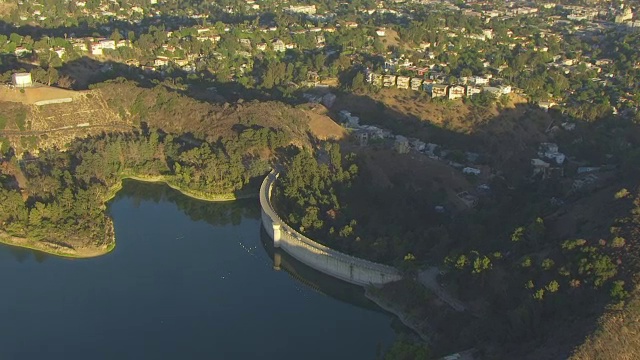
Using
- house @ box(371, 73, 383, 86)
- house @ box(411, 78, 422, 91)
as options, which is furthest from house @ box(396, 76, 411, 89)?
house @ box(371, 73, 383, 86)

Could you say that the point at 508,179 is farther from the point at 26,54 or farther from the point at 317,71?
the point at 26,54

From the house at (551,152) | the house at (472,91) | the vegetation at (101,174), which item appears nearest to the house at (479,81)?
the house at (472,91)

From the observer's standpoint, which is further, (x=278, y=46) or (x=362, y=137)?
(x=278, y=46)

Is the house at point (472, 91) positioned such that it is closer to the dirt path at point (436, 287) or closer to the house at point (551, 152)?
the house at point (551, 152)

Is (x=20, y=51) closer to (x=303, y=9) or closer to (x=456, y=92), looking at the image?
(x=456, y=92)

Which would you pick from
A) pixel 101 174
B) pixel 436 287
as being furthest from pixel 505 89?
pixel 101 174

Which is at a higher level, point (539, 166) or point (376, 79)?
point (376, 79)

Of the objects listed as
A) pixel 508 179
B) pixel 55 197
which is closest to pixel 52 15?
pixel 55 197
